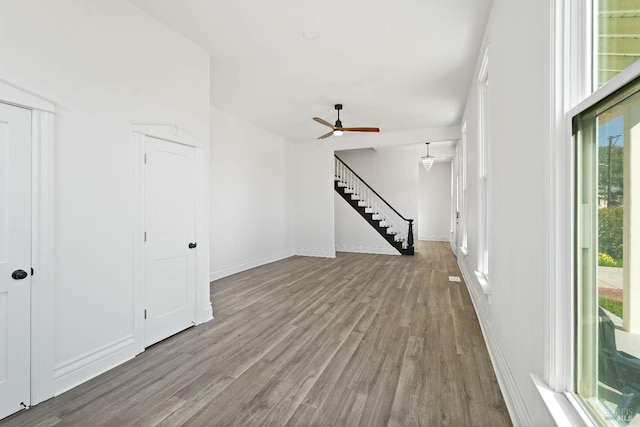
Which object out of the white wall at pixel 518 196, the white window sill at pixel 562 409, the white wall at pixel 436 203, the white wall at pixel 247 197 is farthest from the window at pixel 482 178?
the white wall at pixel 436 203

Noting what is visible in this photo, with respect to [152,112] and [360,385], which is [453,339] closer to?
[360,385]

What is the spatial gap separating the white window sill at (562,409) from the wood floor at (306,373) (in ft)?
2.54

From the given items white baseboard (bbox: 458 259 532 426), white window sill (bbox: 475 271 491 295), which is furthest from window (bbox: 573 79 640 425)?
white window sill (bbox: 475 271 491 295)

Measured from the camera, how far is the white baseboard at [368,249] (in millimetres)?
8266

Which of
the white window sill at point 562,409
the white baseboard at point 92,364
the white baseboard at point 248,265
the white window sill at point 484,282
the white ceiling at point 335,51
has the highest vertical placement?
the white ceiling at point 335,51

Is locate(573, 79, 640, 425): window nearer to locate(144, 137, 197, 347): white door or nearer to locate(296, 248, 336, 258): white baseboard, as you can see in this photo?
locate(144, 137, 197, 347): white door

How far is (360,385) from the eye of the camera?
219 centimetres

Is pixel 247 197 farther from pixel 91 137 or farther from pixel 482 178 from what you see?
pixel 482 178

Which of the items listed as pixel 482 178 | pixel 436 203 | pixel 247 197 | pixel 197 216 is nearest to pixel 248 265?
pixel 247 197

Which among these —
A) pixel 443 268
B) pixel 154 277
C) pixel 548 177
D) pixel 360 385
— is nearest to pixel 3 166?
pixel 154 277

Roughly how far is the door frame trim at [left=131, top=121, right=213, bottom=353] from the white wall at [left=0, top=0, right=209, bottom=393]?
53 millimetres

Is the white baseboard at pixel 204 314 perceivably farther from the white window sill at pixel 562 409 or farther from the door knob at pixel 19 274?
the white window sill at pixel 562 409

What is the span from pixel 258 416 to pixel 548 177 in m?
2.10

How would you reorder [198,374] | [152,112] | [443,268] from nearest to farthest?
[198,374]
[152,112]
[443,268]
